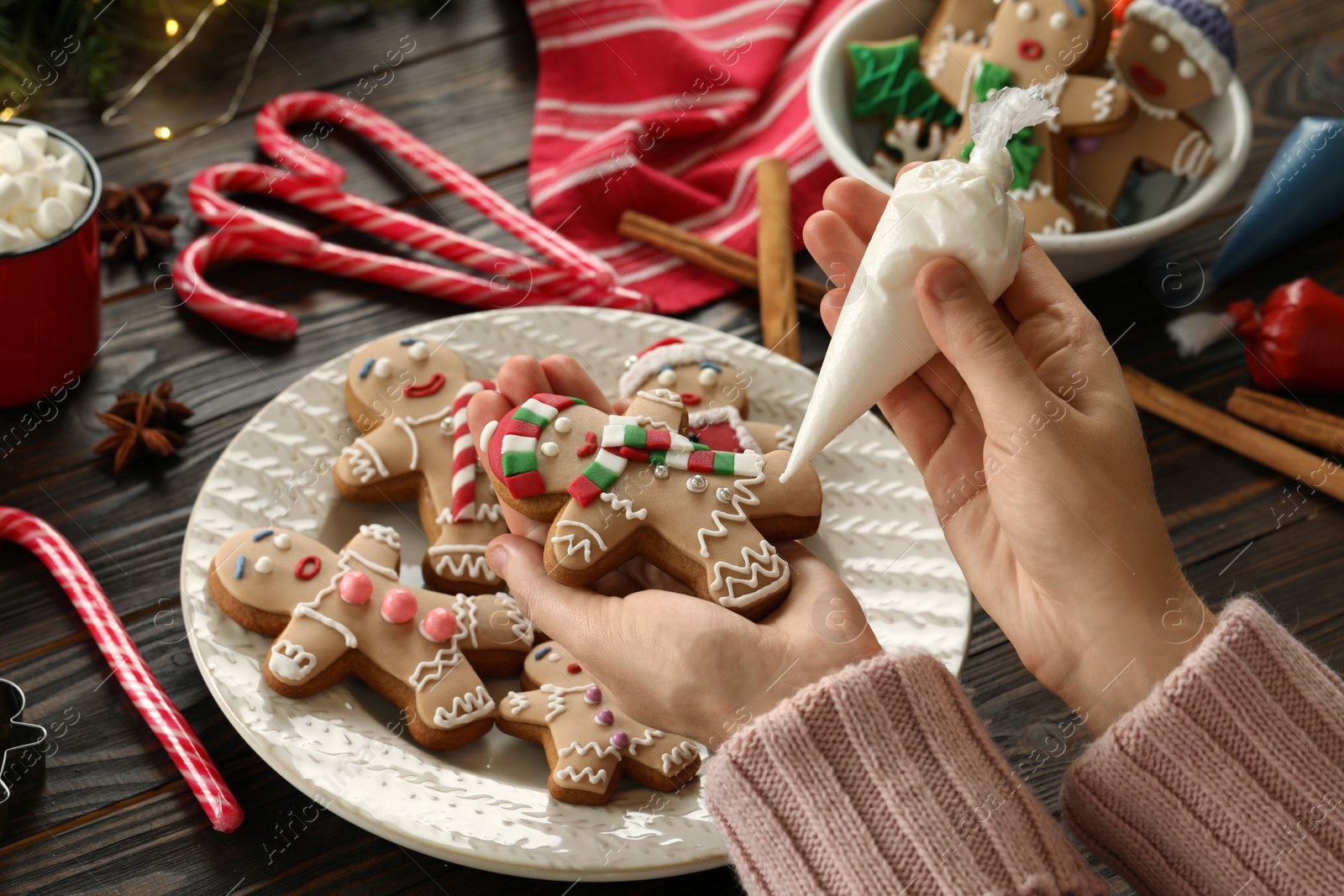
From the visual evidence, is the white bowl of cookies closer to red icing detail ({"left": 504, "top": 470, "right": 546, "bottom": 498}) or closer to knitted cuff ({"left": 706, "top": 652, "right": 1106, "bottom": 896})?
red icing detail ({"left": 504, "top": 470, "right": 546, "bottom": 498})

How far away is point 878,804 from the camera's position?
107 cm

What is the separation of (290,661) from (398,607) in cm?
14

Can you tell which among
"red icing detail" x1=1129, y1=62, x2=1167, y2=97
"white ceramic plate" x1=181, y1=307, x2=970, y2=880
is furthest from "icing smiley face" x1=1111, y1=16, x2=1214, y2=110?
"white ceramic plate" x1=181, y1=307, x2=970, y2=880

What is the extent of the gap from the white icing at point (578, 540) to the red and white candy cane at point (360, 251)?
704 millimetres

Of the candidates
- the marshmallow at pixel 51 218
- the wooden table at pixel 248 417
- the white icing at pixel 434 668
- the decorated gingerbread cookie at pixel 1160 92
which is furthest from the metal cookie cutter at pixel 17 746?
the decorated gingerbread cookie at pixel 1160 92

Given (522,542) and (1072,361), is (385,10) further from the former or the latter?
(1072,361)

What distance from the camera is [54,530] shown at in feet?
5.39

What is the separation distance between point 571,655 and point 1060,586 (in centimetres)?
61

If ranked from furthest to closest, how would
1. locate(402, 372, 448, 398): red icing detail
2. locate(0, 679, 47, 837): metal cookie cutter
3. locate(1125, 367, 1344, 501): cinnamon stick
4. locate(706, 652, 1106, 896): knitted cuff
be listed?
locate(1125, 367, 1344, 501): cinnamon stick
locate(402, 372, 448, 398): red icing detail
locate(0, 679, 47, 837): metal cookie cutter
locate(706, 652, 1106, 896): knitted cuff

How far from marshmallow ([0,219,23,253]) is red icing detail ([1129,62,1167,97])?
1.75 metres

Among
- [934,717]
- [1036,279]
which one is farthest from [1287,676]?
[1036,279]

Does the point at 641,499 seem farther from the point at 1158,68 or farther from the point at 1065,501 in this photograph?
the point at 1158,68

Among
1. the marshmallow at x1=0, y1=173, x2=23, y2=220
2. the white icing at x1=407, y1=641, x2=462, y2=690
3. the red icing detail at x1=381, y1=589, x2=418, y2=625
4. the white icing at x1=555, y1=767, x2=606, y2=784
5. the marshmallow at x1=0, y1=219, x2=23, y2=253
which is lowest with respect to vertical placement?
the white icing at x1=555, y1=767, x2=606, y2=784

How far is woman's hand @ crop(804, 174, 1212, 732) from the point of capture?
1.16m
